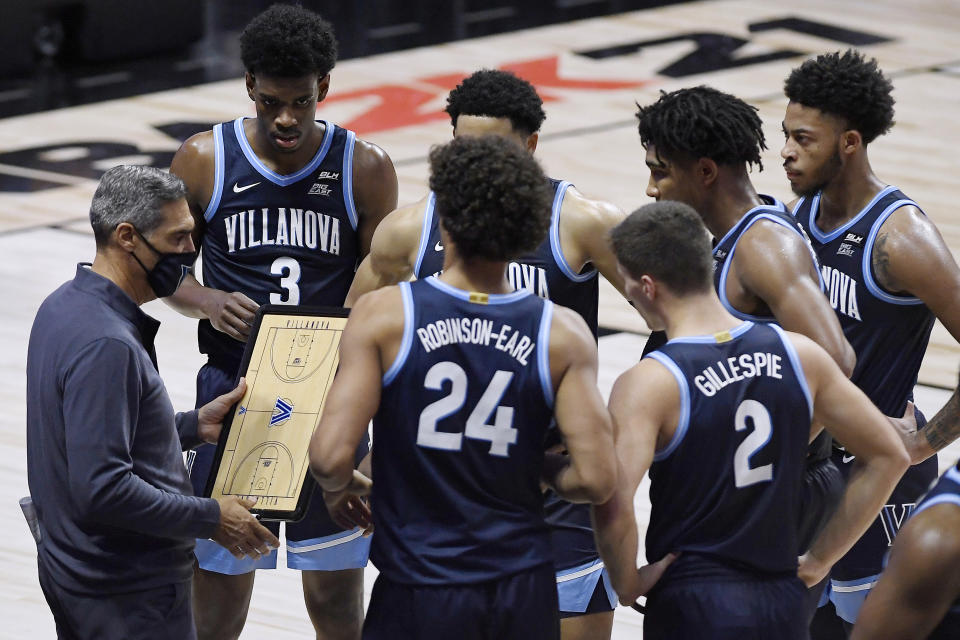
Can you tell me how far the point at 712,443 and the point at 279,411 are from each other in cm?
133

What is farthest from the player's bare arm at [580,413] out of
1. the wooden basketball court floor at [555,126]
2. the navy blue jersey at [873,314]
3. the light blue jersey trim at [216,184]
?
the wooden basketball court floor at [555,126]

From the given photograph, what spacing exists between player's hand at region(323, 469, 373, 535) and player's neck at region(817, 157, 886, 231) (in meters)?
1.58

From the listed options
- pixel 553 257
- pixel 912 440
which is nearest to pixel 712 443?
pixel 553 257

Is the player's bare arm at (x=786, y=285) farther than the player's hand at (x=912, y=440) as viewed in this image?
No

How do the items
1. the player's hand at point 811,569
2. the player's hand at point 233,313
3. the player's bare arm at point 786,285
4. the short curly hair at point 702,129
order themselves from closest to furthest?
the player's hand at point 811,569 < the player's bare arm at point 786,285 < the short curly hair at point 702,129 < the player's hand at point 233,313

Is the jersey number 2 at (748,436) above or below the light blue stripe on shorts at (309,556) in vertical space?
above

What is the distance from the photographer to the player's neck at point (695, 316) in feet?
11.1

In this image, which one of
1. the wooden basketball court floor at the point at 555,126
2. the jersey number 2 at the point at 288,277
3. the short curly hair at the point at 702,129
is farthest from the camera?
the wooden basketball court floor at the point at 555,126

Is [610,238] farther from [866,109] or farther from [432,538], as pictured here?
[866,109]

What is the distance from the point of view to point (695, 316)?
3.39m

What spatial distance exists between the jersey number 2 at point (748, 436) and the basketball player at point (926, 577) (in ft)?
2.02

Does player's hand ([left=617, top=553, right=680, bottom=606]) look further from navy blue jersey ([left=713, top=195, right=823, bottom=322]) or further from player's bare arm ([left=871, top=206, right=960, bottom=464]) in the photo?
player's bare arm ([left=871, top=206, right=960, bottom=464])

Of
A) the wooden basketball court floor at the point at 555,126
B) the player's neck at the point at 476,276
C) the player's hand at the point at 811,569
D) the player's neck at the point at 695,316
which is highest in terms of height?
the player's neck at the point at 476,276

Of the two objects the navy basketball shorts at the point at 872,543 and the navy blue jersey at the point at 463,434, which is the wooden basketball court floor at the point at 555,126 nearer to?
the navy basketball shorts at the point at 872,543
